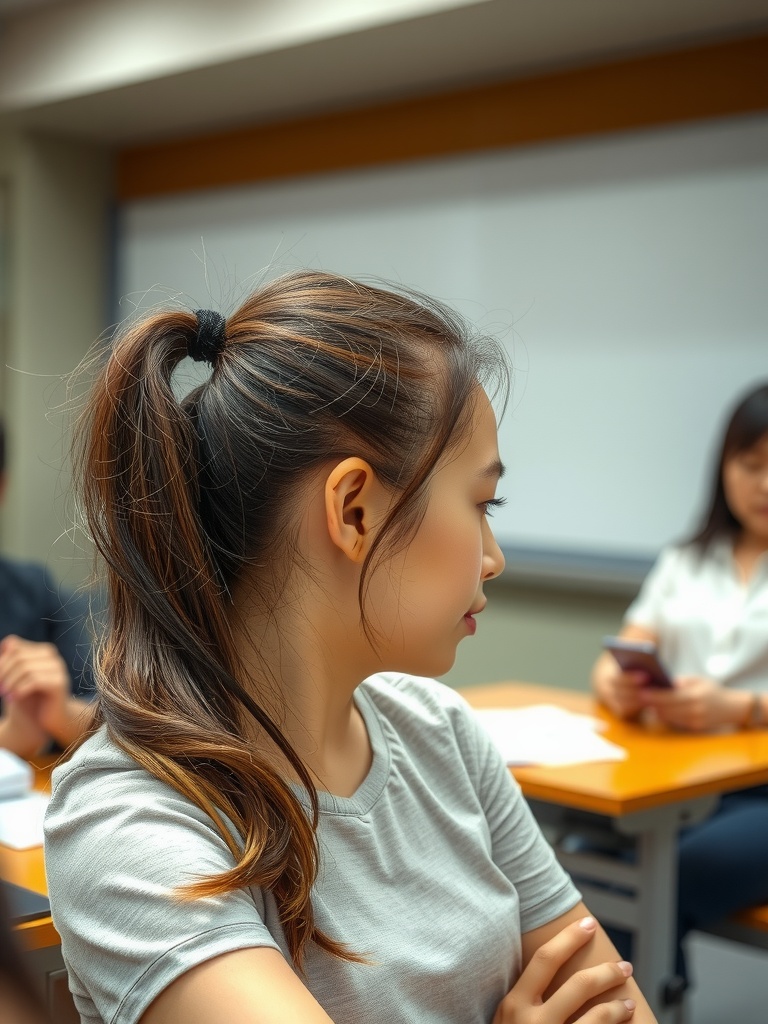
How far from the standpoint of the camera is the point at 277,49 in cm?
412

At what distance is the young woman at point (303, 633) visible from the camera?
909 millimetres

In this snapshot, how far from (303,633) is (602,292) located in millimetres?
3287

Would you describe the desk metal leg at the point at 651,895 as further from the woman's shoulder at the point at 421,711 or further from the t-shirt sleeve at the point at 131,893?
the t-shirt sleeve at the point at 131,893

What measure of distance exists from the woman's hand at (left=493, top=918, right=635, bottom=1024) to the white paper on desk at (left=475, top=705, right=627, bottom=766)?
87 cm

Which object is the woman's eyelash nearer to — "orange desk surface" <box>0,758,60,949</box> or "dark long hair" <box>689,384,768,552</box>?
"orange desk surface" <box>0,758,60,949</box>

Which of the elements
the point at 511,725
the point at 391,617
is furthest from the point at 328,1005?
the point at 511,725

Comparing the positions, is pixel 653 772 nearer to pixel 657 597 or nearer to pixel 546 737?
pixel 546 737

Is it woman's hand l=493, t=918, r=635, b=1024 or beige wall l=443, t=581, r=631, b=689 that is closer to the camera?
woman's hand l=493, t=918, r=635, b=1024

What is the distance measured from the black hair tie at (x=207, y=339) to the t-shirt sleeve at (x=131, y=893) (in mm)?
354

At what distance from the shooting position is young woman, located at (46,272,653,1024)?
91 centimetres

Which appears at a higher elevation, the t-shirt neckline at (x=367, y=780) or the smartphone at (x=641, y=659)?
the t-shirt neckline at (x=367, y=780)

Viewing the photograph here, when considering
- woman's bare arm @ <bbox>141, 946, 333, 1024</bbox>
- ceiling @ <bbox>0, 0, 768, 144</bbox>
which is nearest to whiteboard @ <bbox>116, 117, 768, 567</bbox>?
ceiling @ <bbox>0, 0, 768, 144</bbox>

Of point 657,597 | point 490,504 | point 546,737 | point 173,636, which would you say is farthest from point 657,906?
point 173,636

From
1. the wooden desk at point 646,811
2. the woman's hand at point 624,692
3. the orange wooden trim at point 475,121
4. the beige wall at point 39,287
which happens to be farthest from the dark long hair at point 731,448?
the beige wall at point 39,287
